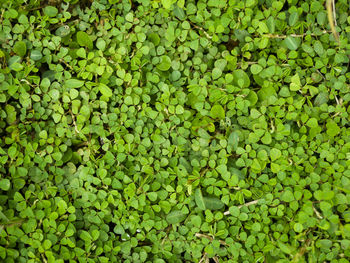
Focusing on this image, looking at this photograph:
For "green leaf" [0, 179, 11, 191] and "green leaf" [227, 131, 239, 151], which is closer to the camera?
"green leaf" [0, 179, 11, 191]

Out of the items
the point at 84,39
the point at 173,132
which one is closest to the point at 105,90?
the point at 84,39

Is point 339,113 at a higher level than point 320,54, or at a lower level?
lower

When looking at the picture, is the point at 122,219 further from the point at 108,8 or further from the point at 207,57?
the point at 108,8

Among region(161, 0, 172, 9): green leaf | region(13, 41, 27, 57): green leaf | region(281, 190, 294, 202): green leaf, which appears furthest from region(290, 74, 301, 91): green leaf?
region(13, 41, 27, 57): green leaf

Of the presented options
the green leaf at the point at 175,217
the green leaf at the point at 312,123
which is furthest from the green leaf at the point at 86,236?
the green leaf at the point at 312,123

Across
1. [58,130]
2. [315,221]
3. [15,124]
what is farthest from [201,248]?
[15,124]

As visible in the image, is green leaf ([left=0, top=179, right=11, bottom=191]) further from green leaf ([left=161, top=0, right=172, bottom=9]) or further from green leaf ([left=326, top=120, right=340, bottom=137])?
green leaf ([left=326, top=120, right=340, bottom=137])

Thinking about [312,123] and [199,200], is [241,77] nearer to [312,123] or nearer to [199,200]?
[312,123]

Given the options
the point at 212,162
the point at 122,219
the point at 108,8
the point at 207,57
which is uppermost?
the point at 108,8
